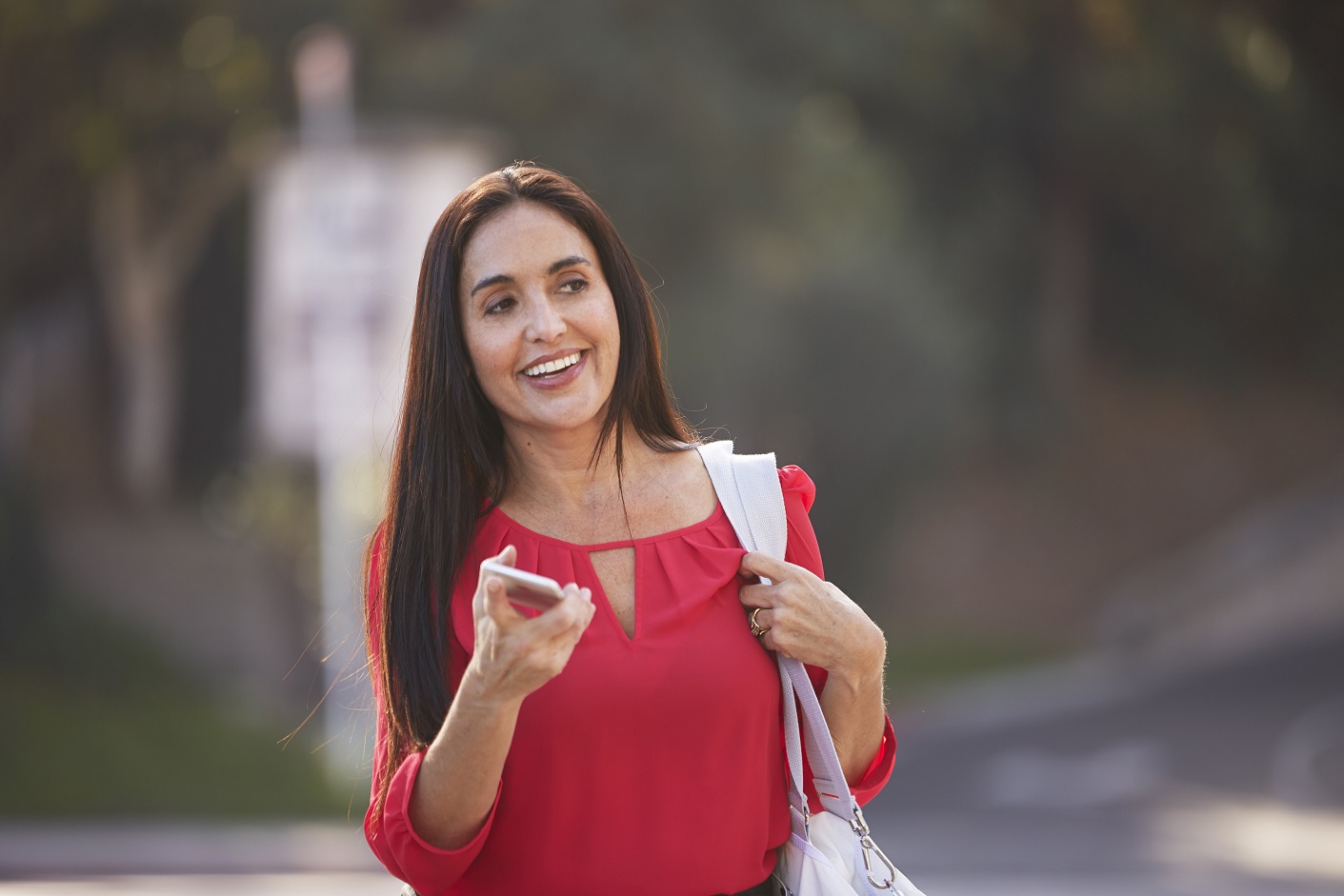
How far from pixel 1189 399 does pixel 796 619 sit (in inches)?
1200

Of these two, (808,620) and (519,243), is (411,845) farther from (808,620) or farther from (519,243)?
(519,243)

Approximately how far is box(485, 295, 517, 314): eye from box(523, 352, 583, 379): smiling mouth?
4.2 inches

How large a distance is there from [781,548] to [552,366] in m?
0.49

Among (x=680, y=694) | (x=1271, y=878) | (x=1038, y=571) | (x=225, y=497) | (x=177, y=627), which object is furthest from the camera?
(x=1038, y=571)

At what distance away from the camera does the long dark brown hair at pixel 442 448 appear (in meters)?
2.43

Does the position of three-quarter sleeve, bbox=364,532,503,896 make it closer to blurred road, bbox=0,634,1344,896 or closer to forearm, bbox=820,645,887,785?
forearm, bbox=820,645,887,785

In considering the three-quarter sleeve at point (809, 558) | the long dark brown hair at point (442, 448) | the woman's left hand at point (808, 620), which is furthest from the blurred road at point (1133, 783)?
the long dark brown hair at point (442, 448)

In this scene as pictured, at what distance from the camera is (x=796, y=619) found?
246cm

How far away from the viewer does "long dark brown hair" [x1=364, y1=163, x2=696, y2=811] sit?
7.97ft

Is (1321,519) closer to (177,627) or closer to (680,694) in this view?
(177,627)

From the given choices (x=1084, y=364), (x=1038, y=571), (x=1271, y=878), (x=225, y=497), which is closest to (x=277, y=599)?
(x=225, y=497)

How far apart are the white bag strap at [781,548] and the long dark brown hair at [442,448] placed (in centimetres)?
19

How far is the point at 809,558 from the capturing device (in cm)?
265

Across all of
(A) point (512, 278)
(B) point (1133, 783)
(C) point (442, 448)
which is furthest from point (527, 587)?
(B) point (1133, 783)
